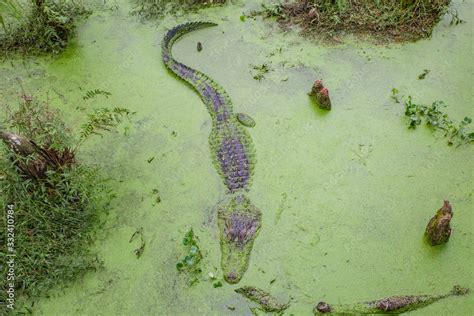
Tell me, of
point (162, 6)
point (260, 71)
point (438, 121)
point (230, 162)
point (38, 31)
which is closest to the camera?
point (230, 162)

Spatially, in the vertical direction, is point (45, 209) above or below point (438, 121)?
below

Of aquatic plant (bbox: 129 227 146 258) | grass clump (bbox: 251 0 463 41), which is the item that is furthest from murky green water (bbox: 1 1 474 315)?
grass clump (bbox: 251 0 463 41)

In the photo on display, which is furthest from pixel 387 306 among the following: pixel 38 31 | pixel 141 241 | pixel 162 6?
pixel 38 31

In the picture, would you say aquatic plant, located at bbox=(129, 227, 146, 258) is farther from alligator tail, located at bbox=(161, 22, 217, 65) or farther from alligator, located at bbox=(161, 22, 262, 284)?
alligator tail, located at bbox=(161, 22, 217, 65)

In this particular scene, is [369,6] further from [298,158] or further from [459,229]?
[459,229]

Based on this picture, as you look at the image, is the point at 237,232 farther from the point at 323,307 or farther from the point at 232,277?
the point at 323,307
